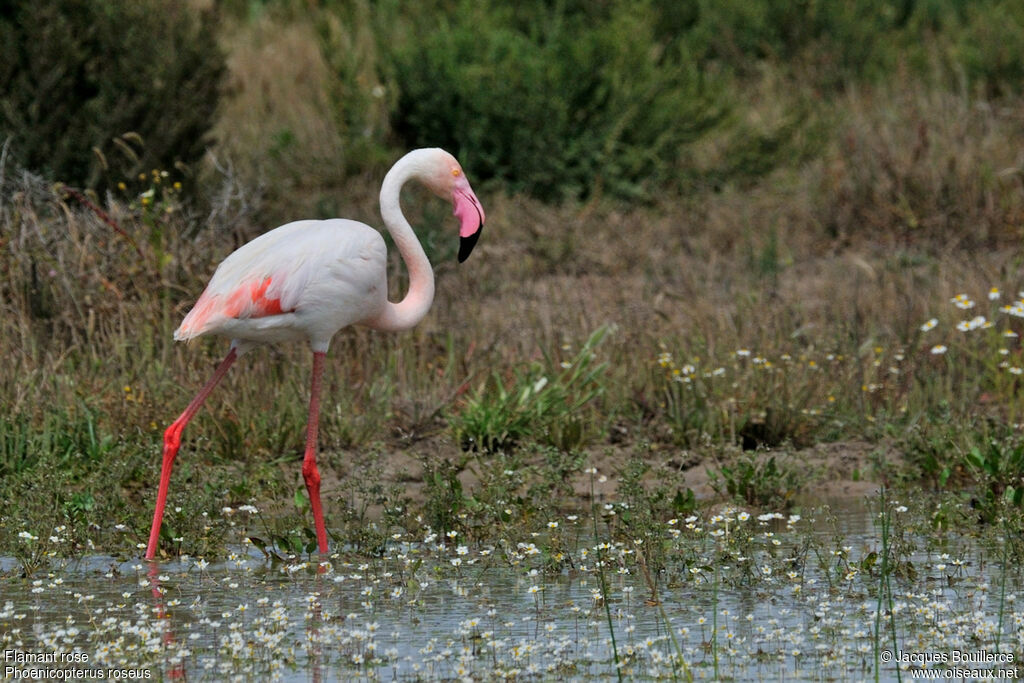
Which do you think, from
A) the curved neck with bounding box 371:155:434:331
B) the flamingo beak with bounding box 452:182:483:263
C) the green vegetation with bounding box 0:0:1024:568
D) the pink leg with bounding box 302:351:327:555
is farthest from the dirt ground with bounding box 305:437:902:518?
the flamingo beak with bounding box 452:182:483:263

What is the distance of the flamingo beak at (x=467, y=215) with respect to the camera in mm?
6516

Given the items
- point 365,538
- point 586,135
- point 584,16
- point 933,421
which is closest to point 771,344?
point 933,421

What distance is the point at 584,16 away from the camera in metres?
13.5

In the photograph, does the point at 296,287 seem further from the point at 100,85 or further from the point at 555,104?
the point at 555,104

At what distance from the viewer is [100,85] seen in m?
10.2

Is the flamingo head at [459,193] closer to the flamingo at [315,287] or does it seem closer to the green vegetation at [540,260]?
the flamingo at [315,287]

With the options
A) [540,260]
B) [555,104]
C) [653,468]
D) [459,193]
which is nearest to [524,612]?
[653,468]

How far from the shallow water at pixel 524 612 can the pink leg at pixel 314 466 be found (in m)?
0.27

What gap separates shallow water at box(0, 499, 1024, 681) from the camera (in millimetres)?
4391

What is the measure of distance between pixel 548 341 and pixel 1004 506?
3387 mm

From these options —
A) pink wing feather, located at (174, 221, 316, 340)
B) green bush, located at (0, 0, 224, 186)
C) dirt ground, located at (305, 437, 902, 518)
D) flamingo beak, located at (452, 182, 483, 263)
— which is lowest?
dirt ground, located at (305, 437, 902, 518)

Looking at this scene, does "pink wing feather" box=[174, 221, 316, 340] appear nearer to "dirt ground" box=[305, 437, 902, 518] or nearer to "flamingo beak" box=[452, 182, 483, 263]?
"flamingo beak" box=[452, 182, 483, 263]

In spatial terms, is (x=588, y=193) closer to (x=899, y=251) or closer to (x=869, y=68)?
(x=899, y=251)

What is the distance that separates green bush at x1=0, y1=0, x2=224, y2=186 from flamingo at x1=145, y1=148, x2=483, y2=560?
3.67m
